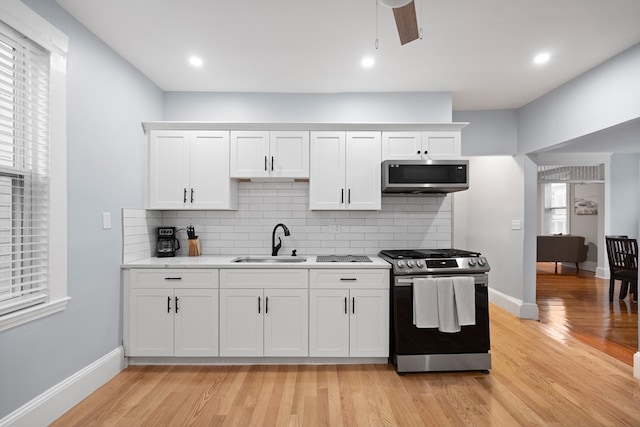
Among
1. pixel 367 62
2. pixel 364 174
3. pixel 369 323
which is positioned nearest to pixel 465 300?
pixel 369 323

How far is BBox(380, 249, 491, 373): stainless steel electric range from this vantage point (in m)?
2.80

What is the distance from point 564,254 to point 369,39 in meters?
7.69

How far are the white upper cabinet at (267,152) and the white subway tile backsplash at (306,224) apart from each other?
0.32m

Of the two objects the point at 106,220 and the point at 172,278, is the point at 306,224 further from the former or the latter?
the point at 106,220

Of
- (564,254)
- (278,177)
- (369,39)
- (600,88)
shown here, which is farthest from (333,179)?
(564,254)

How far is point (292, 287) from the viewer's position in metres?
2.94

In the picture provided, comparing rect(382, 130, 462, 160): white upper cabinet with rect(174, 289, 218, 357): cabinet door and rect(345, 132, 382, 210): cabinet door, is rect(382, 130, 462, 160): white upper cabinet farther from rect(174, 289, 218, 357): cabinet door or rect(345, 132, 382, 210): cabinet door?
rect(174, 289, 218, 357): cabinet door

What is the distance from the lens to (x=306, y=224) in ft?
12.0

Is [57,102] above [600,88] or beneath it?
beneath

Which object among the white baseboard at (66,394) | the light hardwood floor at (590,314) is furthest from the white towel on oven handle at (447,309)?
the white baseboard at (66,394)

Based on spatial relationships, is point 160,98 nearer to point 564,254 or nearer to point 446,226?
point 446,226

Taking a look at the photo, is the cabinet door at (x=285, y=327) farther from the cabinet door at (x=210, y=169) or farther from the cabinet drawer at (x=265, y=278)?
the cabinet door at (x=210, y=169)

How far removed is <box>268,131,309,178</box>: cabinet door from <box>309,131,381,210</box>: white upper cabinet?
8 centimetres

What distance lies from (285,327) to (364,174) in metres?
1.65
